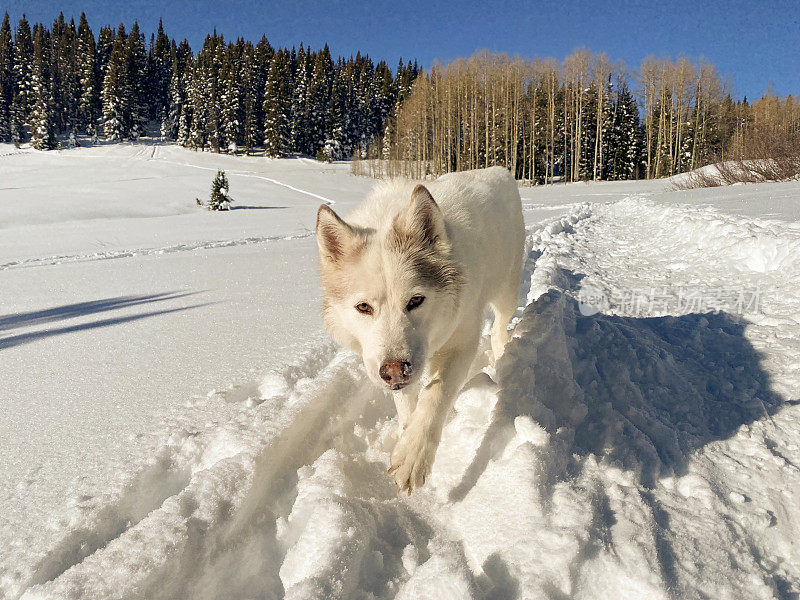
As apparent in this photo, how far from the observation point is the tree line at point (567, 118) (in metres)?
42.2

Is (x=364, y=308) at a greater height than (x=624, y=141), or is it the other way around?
(x=624, y=141)

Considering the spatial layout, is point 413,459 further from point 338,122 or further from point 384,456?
point 338,122

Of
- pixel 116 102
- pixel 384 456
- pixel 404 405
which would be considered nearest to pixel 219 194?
pixel 404 405

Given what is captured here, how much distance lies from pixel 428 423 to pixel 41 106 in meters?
76.5

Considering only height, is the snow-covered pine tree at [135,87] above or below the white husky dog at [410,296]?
above

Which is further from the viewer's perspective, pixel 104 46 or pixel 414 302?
pixel 104 46

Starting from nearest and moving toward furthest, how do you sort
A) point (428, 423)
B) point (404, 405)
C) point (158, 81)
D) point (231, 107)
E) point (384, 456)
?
point (428, 423)
point (384, 456)
point (404, 405)
point (231, 107)
point (158, 81)

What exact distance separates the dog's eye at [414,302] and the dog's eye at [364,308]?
0.18m

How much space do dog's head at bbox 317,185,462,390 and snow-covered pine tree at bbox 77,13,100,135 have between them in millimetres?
80325

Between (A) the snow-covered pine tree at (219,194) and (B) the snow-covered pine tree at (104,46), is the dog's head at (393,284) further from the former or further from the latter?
(B) the snow-covered pine tree at (104,46)

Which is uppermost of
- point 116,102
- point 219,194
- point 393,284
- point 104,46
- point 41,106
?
point 104,46

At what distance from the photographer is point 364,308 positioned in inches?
91.6

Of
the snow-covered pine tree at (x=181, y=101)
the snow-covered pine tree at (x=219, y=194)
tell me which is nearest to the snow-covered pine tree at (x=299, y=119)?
the snow-covered pine tree at (x=181, y=101)

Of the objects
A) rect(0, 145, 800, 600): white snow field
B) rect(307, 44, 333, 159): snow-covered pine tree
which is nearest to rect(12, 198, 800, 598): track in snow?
rect(0, 145, 800, 600): white snow field
